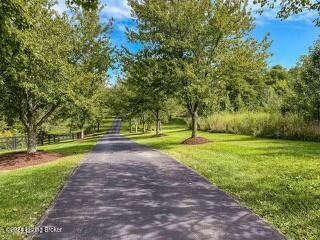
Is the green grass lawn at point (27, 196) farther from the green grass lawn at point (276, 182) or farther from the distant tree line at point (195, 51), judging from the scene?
the distant tree line at point (195, 51)

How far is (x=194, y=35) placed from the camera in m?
24.5

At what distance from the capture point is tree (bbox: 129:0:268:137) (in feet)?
78.5

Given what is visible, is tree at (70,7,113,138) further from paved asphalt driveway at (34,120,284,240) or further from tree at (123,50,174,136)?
paved asphalt driveway at (34,120,284,240)

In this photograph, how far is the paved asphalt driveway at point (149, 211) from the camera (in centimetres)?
632

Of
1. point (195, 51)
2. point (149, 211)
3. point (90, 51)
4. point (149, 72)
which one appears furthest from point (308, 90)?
point (149, 211)

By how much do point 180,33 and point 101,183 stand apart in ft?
52.4

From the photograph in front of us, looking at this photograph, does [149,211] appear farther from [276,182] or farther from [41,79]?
[41,79]

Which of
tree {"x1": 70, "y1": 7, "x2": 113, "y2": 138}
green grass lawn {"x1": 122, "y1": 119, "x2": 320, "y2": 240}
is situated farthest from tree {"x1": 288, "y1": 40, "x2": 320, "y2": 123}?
tree {"x1": 70, "y1": 7, "x2": 113, "y2": 138}

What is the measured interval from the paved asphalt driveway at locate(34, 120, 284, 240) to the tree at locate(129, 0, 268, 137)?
499 inches

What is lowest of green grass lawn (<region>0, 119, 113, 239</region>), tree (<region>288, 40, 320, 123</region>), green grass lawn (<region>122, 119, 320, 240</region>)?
green grass lawn (<region>0, 119, 113, 239</region>)

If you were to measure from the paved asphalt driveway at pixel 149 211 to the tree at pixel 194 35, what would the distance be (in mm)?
12672

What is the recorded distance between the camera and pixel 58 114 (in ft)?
91.6

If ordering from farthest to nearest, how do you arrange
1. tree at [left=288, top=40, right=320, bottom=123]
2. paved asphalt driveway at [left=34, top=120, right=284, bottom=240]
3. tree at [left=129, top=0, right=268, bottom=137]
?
tree at [left=288, top=40, right=320, bottom=123]
tree at [left=129, top=0, right=268, bottom=137]
paved asphalt driveway at [left=34, top=120, right=284, bottom=240]

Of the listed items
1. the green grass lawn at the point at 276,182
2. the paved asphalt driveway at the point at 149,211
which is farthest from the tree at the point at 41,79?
the paved asphalt driveway at the point at 149,211
